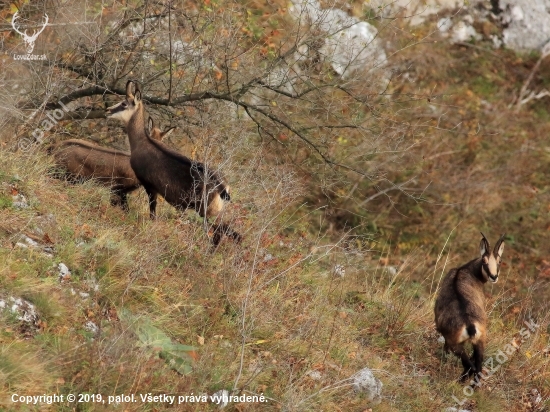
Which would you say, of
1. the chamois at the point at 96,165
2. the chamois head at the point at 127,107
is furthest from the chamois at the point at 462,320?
the chamois head at the point at 127,107

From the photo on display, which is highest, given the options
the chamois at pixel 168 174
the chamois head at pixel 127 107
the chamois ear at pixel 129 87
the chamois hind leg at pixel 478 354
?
the chamois ear at pixel 129 87

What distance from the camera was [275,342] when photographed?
23.8 feet

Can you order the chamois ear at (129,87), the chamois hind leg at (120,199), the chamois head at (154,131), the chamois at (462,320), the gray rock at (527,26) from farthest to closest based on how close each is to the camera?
the gray rock at (527,26) < the chamois head at (154,131) < the chamois ear at (129,87) < the chamois hind leg at (120,199) < the chamois at (462,320)

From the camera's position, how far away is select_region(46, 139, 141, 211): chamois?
30.4ft

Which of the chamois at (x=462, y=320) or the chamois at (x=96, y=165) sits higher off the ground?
the chamois at (x=96, y=165)

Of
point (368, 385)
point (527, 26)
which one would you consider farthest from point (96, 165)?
point (527, 26)

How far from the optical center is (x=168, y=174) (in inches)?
346

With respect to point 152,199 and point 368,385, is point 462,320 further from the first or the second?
point 152,199

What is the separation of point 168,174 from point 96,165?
1.14 m

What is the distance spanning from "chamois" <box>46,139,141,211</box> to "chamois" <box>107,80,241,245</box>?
0.28 metres

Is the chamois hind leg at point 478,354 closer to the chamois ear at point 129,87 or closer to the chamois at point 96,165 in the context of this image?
the chamois at point 96,165

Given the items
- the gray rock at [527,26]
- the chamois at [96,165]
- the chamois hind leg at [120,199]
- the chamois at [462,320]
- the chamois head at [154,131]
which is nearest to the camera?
the chamois at [462,320]

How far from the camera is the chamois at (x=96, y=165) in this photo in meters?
9.27

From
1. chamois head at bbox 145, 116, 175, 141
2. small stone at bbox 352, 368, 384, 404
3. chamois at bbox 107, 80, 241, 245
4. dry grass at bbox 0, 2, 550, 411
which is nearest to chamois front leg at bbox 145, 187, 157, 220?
chamois at bbox 107, 80, 241, 245
